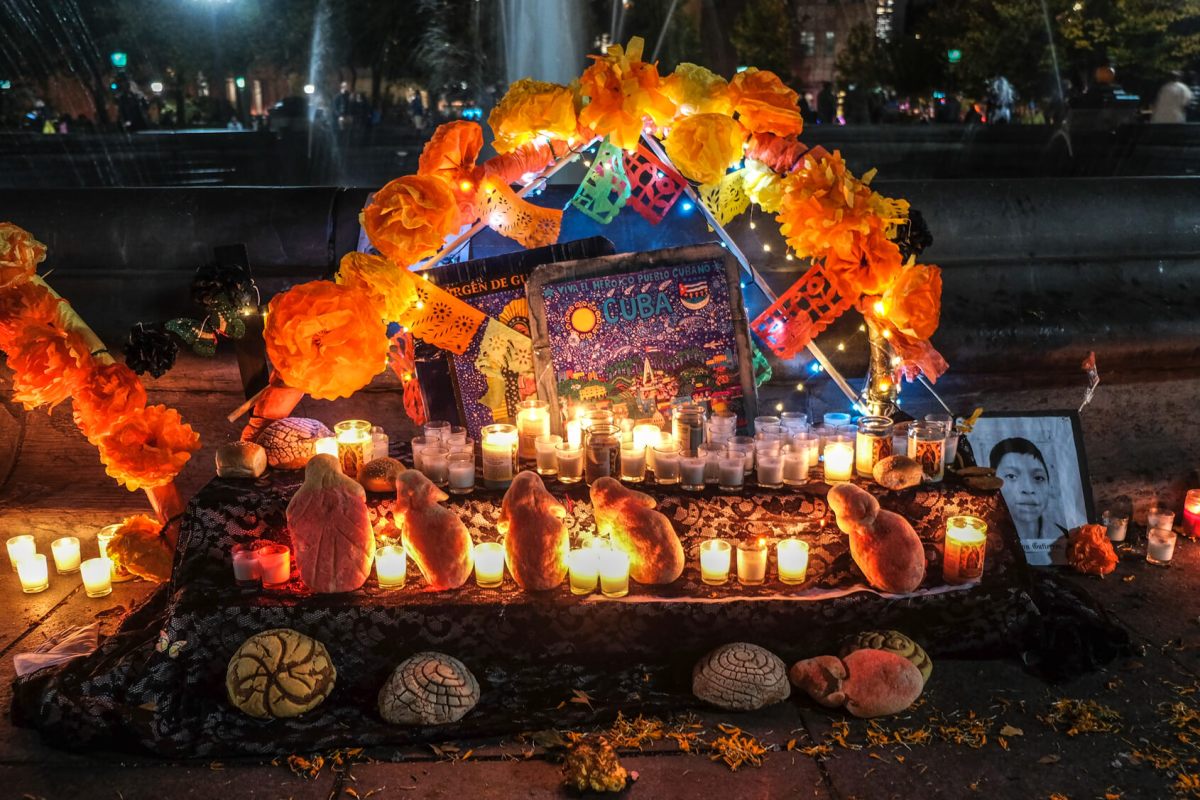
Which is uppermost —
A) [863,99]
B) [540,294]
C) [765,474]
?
[863,99]

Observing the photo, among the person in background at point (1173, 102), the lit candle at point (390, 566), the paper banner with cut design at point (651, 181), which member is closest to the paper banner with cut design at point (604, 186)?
the paper banner with cut design at point (651, 181)

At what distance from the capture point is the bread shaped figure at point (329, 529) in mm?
3854

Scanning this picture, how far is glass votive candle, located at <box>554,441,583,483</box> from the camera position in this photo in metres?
4.20

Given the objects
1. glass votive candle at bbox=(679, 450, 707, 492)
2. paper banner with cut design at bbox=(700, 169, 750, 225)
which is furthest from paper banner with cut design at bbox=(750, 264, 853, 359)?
glass votive candle at bbox=(679, 450, 707, 492)

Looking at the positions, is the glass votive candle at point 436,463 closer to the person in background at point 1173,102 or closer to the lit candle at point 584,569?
the lit candle at point 584,569

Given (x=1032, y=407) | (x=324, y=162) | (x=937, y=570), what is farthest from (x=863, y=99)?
(x=937, y=570)

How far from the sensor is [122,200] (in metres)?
5.69

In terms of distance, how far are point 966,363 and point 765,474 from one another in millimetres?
1779

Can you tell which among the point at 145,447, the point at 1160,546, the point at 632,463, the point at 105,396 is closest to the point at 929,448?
the point at 632,463

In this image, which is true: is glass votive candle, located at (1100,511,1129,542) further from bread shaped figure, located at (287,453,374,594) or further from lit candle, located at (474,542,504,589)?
bread shaped figure, located at (287,453,374,594)

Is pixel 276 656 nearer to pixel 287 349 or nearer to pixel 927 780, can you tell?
pixel 287 349

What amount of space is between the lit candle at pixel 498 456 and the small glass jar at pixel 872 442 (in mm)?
1414

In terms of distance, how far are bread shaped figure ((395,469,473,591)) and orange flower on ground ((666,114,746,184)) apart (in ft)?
5.50

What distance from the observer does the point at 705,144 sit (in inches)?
170
